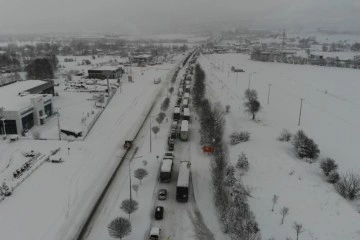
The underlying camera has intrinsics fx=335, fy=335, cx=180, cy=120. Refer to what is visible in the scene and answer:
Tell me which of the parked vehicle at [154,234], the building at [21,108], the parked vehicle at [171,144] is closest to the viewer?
the parked vehicle at [154,234]

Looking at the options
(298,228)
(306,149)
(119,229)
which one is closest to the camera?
(119,229)

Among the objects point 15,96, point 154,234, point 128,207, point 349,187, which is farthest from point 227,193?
point 15,96

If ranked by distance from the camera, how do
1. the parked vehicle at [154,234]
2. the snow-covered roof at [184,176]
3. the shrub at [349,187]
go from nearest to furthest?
the parked vehicle at [154,234] → the shrub at [349,187] → the snow-covered roof at [184,176]

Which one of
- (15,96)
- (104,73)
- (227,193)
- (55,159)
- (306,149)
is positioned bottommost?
A: (227,193)

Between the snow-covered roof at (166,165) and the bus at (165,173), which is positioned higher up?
the snow-covered roof at (166,165)

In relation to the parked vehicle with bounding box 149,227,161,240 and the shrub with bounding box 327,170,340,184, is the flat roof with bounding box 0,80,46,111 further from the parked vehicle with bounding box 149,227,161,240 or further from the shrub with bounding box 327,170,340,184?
the shrub with bounding box 327,170,340,184

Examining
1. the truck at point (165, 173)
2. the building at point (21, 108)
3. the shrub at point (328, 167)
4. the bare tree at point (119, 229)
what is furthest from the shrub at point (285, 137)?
the building at point (21, 108)

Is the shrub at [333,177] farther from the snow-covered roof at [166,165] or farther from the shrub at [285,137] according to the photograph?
the snow-covered roof at [166,165]

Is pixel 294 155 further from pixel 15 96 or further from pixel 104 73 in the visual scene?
pixel 104 73
